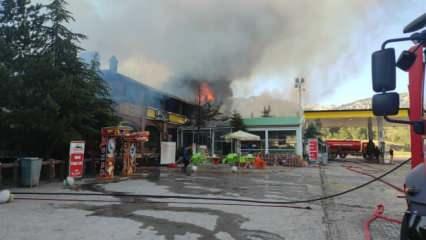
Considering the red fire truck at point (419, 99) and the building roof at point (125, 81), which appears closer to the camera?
the red fire truck at point (419, 99)

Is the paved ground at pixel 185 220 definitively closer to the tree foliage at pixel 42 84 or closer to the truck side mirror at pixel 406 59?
the truck side mirror at pixel 406 59

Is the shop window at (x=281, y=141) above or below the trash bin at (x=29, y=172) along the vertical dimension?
above

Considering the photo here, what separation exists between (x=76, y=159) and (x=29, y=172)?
1736mm

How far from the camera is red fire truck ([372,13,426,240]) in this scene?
2738 millimetres

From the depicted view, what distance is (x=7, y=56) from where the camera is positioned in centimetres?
1144

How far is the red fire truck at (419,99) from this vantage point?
8.98 ft

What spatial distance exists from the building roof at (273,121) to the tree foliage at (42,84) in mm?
15482

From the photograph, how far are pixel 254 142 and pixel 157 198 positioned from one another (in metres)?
19.2

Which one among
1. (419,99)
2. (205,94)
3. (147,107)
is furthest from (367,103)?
(419,99)

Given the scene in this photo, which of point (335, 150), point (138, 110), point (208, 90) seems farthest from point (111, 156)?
point (335, 150)

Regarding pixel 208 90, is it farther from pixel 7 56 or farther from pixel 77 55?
pixel 7 56

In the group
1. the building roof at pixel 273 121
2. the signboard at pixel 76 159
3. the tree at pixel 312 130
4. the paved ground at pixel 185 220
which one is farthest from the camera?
the tree at pixel 312 130

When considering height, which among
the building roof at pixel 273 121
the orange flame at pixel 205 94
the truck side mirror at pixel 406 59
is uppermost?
the orange flame at pixel 205 94

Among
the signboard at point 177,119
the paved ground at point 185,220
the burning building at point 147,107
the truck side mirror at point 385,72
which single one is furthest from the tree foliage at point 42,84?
the signboard at point 177,119
